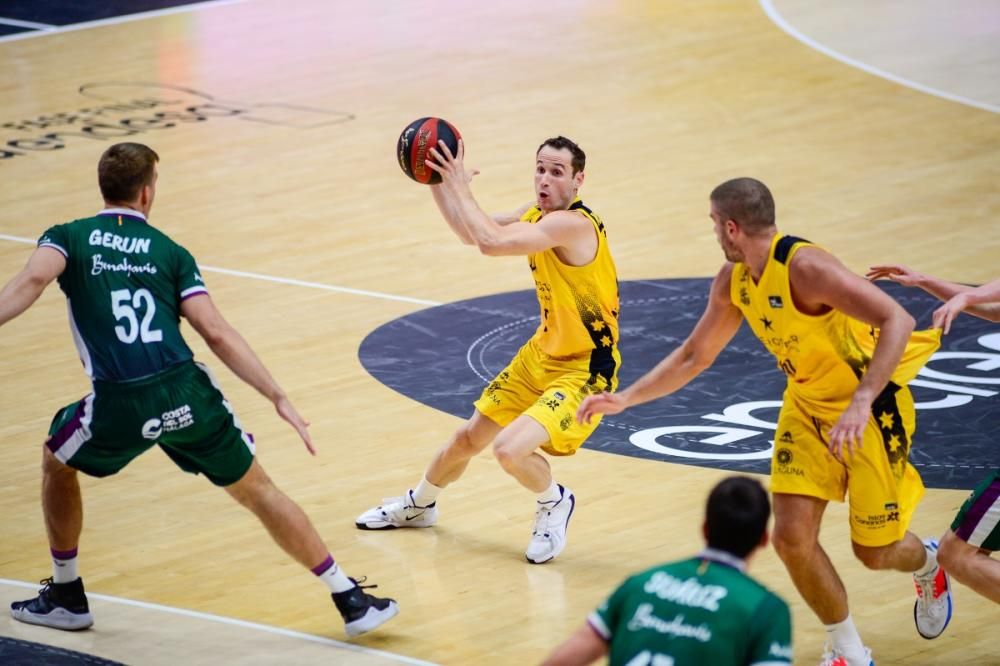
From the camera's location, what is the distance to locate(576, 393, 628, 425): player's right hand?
7.07 m

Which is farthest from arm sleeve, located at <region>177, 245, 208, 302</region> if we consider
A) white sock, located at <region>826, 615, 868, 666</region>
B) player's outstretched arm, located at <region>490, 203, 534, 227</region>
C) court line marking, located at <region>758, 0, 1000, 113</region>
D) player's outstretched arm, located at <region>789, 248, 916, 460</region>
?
court line marking, located at <region>758, 0, 1000, 113</region>

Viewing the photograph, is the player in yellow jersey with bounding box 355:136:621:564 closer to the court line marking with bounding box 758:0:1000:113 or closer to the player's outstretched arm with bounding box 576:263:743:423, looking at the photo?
the player's outstretched arm with bounding box 576:263:743:423

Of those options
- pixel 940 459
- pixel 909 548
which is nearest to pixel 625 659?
pixel 909 548

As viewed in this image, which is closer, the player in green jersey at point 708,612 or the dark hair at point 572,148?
the player in green jersey at point 708,612

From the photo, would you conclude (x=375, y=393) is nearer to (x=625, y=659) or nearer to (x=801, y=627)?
(x=801, y=627)

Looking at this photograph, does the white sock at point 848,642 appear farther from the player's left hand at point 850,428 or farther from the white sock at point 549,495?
the white sock at point 549,495

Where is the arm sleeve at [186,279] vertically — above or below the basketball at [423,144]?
below

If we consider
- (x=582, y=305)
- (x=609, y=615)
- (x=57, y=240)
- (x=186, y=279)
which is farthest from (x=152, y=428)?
(x=609, y=615)

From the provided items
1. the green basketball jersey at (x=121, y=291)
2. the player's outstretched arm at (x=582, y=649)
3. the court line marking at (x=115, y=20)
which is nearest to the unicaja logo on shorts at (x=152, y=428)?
the green basketball jersey at (x=121, y=291)

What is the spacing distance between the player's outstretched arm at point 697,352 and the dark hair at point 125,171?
2045 millimetres

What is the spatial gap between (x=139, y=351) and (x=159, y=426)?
32 cm

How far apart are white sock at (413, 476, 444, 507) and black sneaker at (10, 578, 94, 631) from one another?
72.6 inches

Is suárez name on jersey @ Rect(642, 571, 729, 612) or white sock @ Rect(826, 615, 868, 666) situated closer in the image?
suárez name on jersey @ Rect(642, 571, 729, 612)

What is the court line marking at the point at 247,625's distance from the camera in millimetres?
7406
